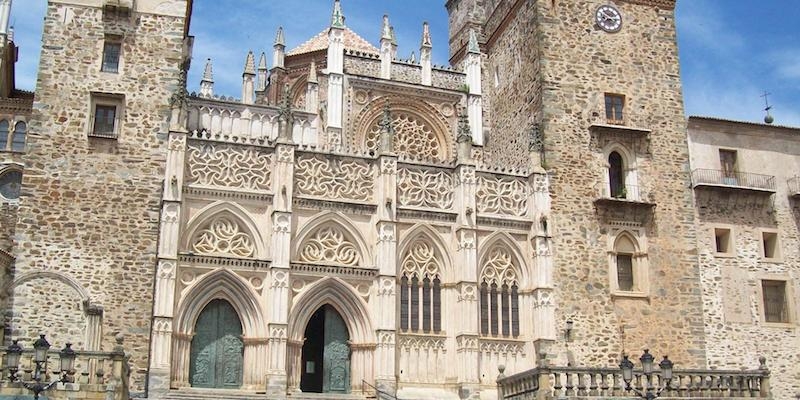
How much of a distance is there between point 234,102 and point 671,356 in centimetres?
1607

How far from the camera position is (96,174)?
25.6 meters

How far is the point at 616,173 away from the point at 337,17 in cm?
1374

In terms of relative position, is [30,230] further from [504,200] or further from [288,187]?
[504,200]

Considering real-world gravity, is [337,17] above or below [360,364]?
above

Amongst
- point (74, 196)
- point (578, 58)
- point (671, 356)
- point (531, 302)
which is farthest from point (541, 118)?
point (74, 196)

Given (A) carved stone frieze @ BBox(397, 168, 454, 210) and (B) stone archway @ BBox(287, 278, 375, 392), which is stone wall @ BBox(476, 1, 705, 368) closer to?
(A) carved stone frieze @ BBox(397, 168, 454, 210)

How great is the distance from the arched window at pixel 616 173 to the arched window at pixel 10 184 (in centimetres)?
2138

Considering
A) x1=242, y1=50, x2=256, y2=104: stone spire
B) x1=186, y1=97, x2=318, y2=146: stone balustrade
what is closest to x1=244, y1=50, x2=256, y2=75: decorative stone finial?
x1=242, y1=50, x2=256, y2=104: stone spire

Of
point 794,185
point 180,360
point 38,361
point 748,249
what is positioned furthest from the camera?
point 794,185

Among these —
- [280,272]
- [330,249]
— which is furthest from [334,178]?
[280,272]

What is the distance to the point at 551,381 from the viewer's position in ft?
81.4

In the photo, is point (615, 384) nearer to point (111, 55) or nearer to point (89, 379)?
point (89, 379)

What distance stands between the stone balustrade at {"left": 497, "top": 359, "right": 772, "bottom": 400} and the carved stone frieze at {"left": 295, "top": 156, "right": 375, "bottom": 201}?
6.87 metres

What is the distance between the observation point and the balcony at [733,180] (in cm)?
3011
